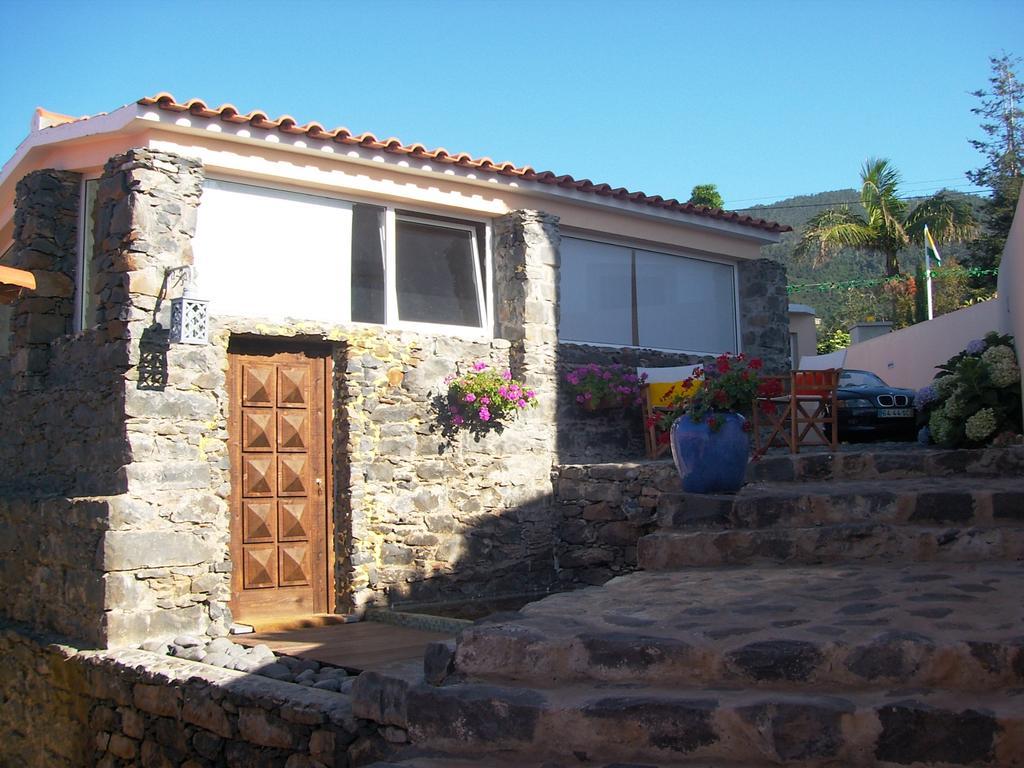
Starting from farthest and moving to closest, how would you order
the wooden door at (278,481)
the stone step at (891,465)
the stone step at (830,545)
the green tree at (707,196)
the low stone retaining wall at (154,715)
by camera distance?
1. the green tree at (707,196)
2. the wooden door at (278,481)
3. the stone step at (891,465)
4. the stone step at (830,545)
5. the low stone retaining wall at (154,715)

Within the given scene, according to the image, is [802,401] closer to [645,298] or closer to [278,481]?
[645,298]

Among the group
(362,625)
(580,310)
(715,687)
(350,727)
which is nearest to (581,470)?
(580,310)

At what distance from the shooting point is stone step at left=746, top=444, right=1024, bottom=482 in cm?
698

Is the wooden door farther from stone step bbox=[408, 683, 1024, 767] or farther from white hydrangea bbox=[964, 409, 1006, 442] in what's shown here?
white hydrangea bbox=[964, 409, 1006, 442]

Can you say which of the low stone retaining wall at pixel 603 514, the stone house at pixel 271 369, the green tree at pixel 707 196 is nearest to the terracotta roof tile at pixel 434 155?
the stone house at pixel 271 369

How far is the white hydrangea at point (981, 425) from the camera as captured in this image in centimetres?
759

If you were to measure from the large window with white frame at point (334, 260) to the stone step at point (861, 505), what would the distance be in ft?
13.1

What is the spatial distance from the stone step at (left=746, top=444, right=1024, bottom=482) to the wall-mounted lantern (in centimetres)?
437

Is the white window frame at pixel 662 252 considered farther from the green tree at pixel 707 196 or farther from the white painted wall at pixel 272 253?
the green tree at pixel 707 196

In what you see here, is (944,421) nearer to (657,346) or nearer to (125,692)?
(657,346)

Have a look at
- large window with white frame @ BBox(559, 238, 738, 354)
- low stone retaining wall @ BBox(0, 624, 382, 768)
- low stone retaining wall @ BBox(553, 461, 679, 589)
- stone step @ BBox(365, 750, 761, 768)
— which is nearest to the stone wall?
low stone retaining wall @ BBox(0, 624, 382, 768)

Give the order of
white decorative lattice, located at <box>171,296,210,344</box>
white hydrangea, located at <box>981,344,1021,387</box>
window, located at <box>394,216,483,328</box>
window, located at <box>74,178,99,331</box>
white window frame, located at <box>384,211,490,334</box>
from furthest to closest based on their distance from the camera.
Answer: window, located at <box>394,216,483,328</box> → white window frame, located at <box>384,211,490,334</box> → window, located at <box>74,178,99,331</box> → white hydrangea, located at <box>981,344,1021,387</box> → white decorative lattice, located at <box>171,296,210,344</box>

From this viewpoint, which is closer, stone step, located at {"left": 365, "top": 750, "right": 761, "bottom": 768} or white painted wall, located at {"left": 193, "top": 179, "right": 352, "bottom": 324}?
stone step, located at {"left": 365, "top": 750, "right": 761, "bottom": 768}

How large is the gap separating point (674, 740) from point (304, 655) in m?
3.64
